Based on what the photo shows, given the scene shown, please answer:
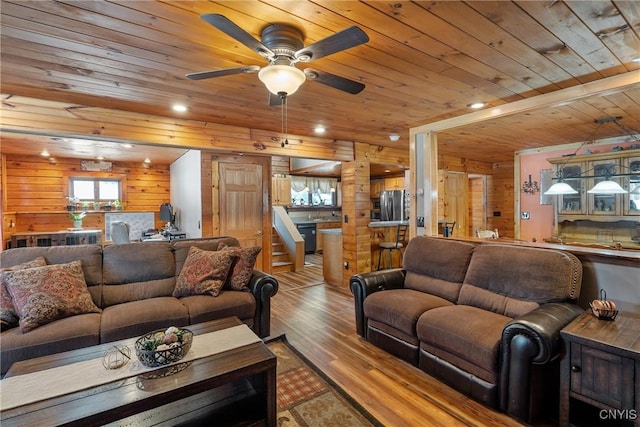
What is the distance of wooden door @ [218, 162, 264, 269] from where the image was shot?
198 inches

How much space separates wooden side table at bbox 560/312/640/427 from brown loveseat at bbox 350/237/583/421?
0.09 meters

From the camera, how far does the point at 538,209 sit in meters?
5.70

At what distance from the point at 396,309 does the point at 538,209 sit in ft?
15.6

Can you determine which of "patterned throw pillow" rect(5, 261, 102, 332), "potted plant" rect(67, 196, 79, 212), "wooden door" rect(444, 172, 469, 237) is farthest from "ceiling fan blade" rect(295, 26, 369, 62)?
"potted plant" rect(67, 196, 79, 212)

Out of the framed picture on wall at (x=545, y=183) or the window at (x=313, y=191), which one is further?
the window at (x=313, y=191)

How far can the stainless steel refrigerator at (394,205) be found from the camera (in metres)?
7.90

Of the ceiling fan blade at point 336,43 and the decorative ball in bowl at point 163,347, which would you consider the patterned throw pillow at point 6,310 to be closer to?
the decorative ball in bowl at point 163,347

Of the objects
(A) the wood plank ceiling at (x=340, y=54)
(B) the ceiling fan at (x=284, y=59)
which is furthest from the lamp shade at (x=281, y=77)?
(A) the wood plank ceiling at (x=340, y=54)

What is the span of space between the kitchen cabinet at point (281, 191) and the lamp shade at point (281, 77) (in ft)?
18.4

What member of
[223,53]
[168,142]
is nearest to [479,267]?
[223,53]

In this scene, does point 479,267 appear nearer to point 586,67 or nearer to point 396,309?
point 396,309

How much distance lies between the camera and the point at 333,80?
1.88 meters

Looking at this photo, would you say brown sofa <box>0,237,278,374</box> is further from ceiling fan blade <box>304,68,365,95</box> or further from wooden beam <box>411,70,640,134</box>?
wooden beam <box>411,70,640,134</box>

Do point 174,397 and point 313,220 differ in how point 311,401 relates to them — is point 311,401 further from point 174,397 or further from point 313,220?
point 313,220
